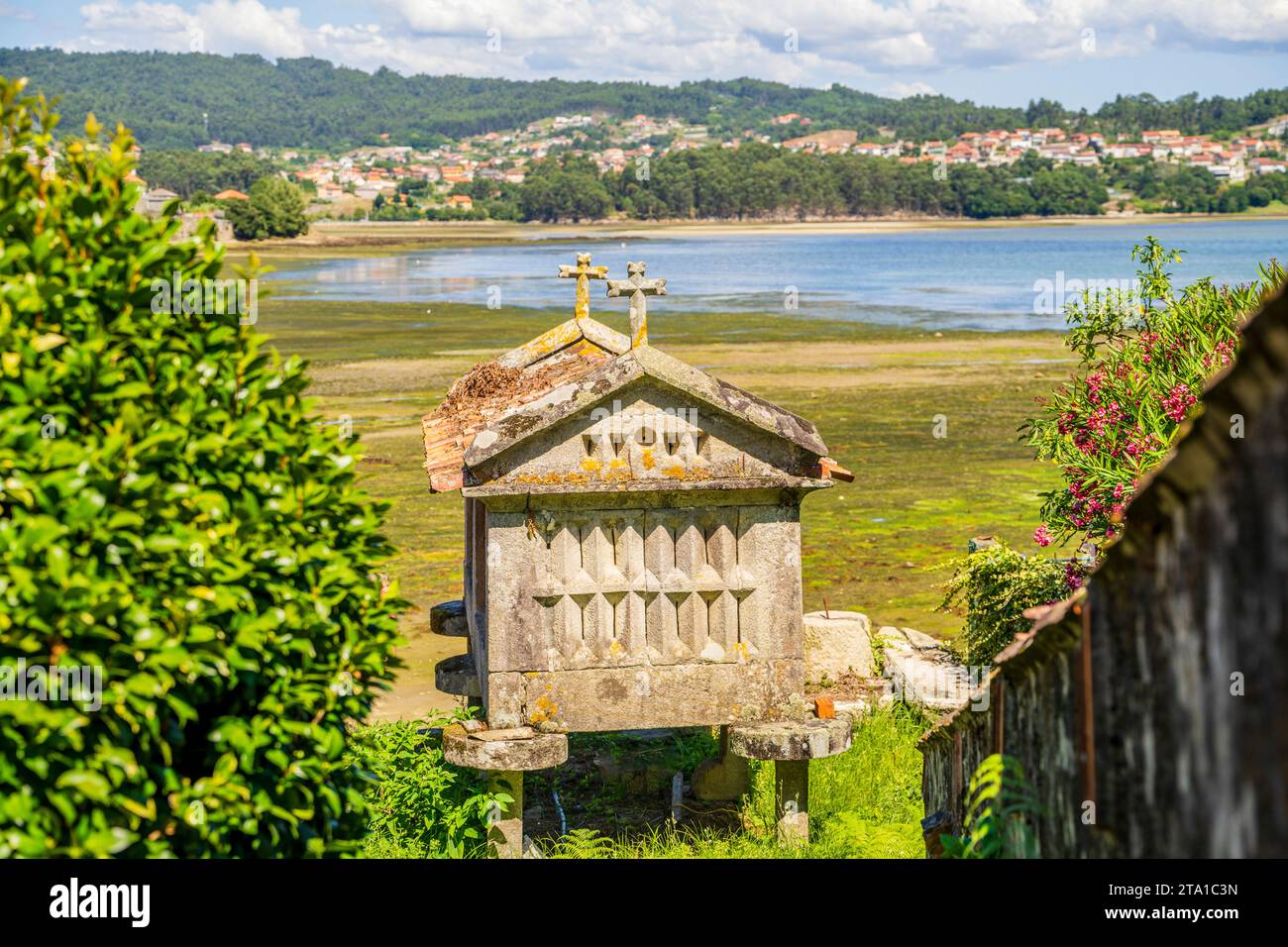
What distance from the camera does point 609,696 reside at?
8.66m

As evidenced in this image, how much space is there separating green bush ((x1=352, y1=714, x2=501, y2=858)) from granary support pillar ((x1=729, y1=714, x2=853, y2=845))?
57.6 inches

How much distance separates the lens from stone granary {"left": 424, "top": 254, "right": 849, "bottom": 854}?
846cm

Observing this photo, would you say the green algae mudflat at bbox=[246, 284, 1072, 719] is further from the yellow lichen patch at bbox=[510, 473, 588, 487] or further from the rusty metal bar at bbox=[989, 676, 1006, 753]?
the rusty metal bar at bbox=[989, 676, 1006, 753]

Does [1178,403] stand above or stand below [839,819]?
above

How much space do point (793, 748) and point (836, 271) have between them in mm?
76424

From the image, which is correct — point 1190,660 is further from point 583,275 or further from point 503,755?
point 583,275

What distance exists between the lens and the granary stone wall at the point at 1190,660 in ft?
9.53

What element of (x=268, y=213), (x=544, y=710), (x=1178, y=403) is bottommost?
(x=544, y=710)

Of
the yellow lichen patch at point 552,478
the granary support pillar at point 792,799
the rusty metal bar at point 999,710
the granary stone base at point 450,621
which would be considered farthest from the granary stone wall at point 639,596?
the rusty metal bar at point 999,710

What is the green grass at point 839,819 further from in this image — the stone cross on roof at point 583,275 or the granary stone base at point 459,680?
the stone cross on roof at point 583,275

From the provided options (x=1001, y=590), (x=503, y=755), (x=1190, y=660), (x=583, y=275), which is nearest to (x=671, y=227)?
(x=1001, y=590)

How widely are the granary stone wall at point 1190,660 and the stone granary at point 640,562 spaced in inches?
148
